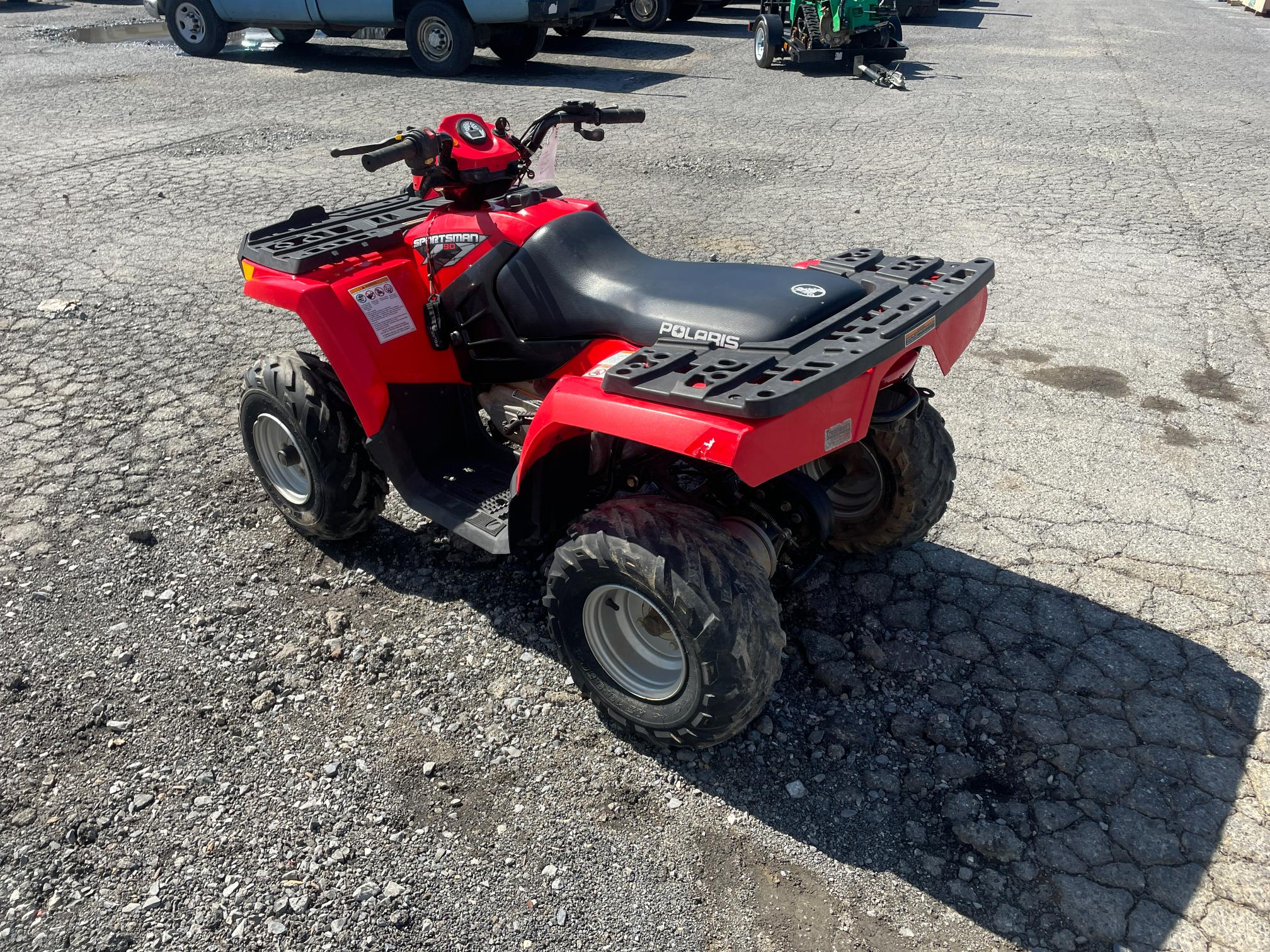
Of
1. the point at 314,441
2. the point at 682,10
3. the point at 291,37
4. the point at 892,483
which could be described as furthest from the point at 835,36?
the point at 314,441

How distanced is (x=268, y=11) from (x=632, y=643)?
1291cm

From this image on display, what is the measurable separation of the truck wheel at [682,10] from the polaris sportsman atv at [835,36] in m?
4.55

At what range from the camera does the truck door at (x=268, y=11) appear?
12.4 meters

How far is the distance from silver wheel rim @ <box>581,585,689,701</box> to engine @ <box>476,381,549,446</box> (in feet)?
2.57

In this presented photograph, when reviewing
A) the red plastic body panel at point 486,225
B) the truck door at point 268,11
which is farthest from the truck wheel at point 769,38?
the red plastic body panel at point 486,225

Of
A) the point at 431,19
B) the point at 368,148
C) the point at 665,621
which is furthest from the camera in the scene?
the point at 431,19

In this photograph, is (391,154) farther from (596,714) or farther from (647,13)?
(647,13)

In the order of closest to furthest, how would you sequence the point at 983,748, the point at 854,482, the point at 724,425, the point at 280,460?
1. the point at 724,425
2. the point at 983,748
3. the point at 854,482
4. the point at 280,460

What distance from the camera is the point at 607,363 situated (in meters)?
2.82

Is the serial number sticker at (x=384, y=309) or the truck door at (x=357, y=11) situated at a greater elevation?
the truck door at (x=357, y=11)

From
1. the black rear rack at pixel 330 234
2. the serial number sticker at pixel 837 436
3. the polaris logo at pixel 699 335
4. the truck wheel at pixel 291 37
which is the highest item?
the black rear rack at pixel 330 234

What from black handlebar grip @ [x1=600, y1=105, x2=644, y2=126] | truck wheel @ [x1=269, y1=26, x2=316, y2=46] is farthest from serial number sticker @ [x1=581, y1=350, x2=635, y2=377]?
truck wheel @ [x1=269, y1=26, x2=316, y2=46]

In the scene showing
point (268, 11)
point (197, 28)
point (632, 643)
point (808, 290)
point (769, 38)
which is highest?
point (268, 11)

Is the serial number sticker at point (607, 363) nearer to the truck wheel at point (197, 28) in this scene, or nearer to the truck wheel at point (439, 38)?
the truck wheel at point (439, 38)
